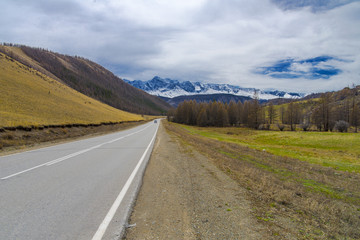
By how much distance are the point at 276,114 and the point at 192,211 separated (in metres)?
96.0

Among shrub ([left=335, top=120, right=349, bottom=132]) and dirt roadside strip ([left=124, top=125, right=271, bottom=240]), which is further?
shrub ([left=335, top=120, right=349, bottom=132])

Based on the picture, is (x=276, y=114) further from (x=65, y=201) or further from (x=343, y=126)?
(x=65, y=201)

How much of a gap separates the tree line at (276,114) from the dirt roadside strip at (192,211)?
5656cm

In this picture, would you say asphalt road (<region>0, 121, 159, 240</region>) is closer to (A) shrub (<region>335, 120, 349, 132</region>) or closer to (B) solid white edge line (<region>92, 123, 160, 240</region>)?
(B) solid white edge line (<region>92, 123, 160, 240</region>)

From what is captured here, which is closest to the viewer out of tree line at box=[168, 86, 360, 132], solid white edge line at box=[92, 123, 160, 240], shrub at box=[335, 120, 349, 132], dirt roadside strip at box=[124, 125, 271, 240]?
solid white edge line at box=[92, 123, 160, 240]

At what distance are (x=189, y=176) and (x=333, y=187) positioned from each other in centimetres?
660

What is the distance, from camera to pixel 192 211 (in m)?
4.75

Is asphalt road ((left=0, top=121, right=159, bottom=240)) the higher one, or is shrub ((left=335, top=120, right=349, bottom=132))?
shrub ((left=335, top=120, right=349, bottom=132))

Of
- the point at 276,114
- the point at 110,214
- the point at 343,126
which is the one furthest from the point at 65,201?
the point at 276,114

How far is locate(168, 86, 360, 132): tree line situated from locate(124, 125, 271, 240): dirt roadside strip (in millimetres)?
56564

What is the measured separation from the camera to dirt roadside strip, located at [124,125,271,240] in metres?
3.80

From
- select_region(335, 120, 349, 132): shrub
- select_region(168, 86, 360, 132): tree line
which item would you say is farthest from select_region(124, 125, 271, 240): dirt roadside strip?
select_region(168, 86, 360, 132): tree line

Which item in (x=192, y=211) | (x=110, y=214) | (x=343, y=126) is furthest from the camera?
(x=343, y=126)

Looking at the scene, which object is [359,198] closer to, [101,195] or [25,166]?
[101,195]
